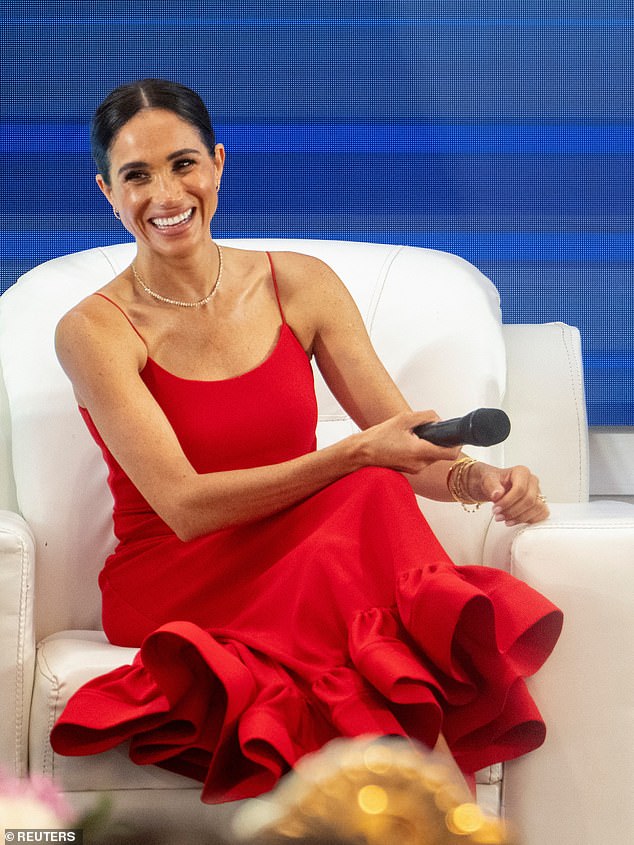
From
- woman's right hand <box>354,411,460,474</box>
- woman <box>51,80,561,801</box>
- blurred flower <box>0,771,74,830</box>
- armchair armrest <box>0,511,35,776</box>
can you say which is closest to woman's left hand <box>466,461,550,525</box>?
woman <box>51,80,561,801</box>

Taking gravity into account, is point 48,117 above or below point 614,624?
above

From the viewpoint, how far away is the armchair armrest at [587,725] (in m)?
1.63

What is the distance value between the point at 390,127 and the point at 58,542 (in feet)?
4.47

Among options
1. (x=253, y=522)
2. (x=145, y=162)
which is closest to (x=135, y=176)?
(x=145, y=162)

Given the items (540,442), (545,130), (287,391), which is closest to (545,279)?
(545,130)

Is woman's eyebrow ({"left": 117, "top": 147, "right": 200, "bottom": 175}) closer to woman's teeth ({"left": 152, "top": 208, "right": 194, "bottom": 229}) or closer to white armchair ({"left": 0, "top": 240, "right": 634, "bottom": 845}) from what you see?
woman's teeth ({"left": 152, "top": 208, "right": 194, "bottom": 229})

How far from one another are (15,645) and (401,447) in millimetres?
627

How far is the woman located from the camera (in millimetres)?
1475

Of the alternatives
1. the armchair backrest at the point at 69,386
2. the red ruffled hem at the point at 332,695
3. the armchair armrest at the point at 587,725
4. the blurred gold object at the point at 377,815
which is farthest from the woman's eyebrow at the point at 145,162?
the blurred gold object at the point at 377,815

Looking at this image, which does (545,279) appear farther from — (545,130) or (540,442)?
(540,442)

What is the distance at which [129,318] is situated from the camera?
195cm

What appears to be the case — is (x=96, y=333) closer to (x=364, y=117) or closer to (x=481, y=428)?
(x=481, y=428)

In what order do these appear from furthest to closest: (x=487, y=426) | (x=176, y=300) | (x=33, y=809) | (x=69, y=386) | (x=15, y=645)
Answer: (x=69, y=386) < (x=176, y=300) < (x=15, y=645) < (x=487, y=426) < (x=33, y=809)

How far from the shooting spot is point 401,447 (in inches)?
66.1
